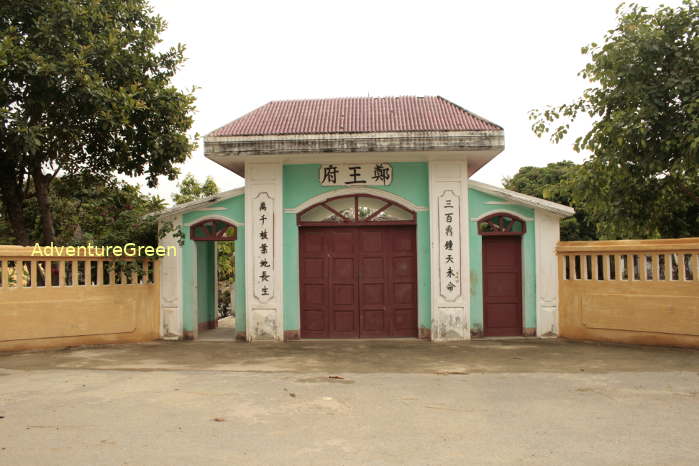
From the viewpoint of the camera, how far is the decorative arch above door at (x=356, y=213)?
10000mm

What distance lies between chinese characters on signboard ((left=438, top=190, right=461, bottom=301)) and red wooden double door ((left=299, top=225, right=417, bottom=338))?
540mm

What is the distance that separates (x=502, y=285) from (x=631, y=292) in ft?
6.61

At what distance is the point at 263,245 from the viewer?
980cm

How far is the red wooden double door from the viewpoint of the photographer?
32.8 ft

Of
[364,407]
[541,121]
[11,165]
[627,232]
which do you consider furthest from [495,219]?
[11,165]

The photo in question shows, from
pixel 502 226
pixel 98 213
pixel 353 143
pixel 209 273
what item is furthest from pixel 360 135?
pixel 98 213

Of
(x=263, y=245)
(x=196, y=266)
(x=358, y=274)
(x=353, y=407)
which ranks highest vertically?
(x=263, y=245)

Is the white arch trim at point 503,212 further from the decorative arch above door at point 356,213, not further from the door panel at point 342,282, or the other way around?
the door panel at point 342,282

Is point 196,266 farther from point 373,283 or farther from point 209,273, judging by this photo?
point 373,283

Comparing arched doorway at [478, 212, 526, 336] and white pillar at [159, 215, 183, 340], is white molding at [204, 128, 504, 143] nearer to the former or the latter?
arched doorway at [478, 212, 526, 336]

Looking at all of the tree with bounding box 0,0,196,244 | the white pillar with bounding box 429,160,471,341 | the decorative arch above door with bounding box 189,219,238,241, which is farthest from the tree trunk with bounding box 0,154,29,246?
the white pillar with bounding box 429,160,471,341

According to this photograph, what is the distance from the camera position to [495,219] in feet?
32.8

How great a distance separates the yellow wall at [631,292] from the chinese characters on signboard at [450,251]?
179cm

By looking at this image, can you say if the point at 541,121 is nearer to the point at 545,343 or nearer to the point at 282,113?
the point at 545,343
